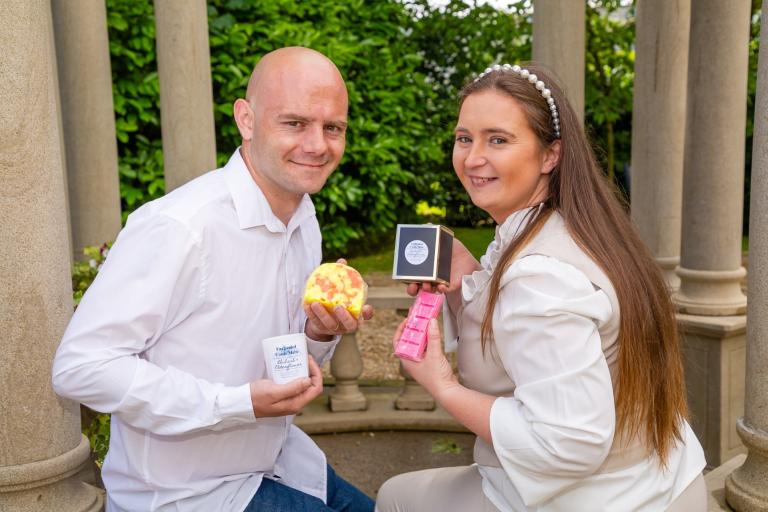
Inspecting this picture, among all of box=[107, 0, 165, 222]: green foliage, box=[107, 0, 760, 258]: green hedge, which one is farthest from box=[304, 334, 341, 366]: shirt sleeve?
box=[107, 0, 165, 222]: green foliage

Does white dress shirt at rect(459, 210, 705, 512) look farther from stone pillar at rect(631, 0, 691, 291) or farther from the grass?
the grass

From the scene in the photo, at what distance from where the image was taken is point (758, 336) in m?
Result: 3.59

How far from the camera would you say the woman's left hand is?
2.75 meters

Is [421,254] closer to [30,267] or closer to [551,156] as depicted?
[551,156]

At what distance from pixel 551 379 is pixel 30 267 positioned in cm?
190

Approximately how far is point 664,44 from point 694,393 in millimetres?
3195

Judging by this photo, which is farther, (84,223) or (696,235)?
(84,223)

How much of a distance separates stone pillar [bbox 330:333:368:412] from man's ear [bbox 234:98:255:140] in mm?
3987

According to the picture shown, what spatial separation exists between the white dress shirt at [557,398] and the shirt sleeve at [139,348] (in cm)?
90

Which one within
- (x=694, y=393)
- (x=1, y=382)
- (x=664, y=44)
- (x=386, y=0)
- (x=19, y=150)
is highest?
(x=386, y=0)

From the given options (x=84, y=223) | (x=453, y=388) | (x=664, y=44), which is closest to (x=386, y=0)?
(x=664, y=44)

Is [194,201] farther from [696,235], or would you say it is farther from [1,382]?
[696,235]

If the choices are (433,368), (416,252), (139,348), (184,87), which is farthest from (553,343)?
(184,87)

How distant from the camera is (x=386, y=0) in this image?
12258 millimetres
